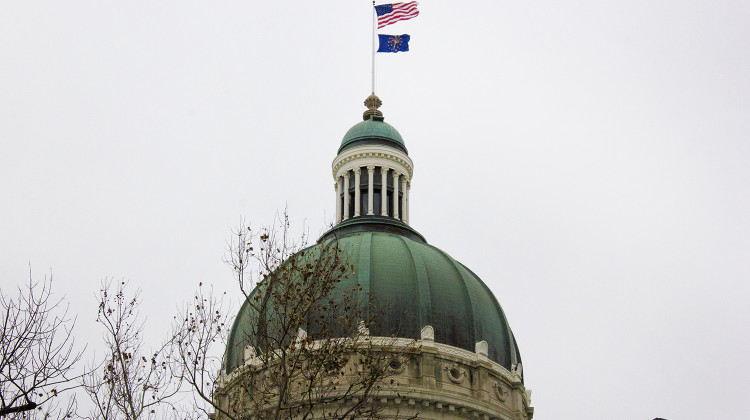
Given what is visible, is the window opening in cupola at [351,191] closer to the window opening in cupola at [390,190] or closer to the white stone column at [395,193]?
the window opening in cupola at [390,190]

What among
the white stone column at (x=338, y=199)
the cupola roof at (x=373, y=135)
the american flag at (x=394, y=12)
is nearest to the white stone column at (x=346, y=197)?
the white stone column at (x=338, y=199)

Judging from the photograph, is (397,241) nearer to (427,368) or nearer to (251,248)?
(427,368)

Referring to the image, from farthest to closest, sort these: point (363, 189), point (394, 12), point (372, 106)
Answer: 1. point (372, 106)
2. point (363, 189)
3. point (394, 12)

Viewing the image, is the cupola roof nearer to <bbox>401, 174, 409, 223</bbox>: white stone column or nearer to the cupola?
the cupola

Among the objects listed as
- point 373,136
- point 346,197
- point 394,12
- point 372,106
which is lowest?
point 346,197

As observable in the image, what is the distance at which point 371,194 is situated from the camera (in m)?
66.7

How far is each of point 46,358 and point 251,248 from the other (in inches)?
229

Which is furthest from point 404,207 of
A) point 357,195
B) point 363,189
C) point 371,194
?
point 357,195

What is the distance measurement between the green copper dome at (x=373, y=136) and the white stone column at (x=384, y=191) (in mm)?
1830

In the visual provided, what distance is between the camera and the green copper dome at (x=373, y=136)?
2692 inches

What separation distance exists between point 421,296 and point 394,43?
1772cm

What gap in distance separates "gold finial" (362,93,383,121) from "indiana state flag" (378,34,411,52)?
194 inches

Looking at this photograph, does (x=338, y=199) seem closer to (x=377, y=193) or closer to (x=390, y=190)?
(x=377, y=193)

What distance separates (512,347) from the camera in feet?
197
